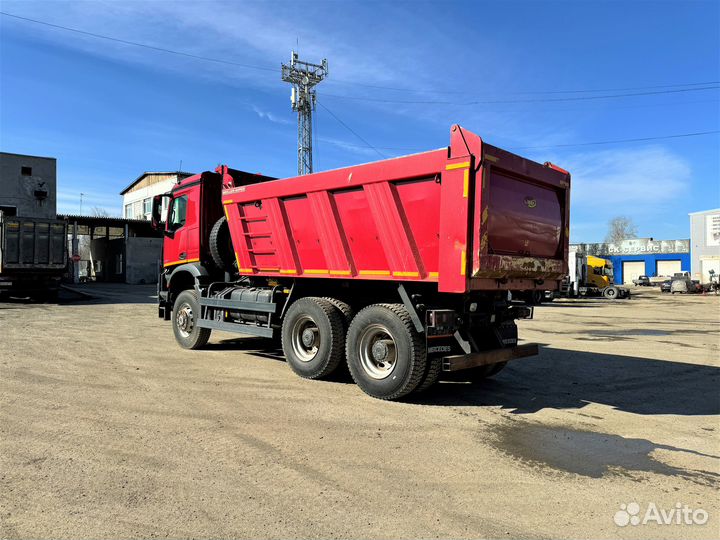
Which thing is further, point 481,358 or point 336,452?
point 481,358

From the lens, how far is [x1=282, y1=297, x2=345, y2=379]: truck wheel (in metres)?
6.82

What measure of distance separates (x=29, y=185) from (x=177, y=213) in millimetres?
25410

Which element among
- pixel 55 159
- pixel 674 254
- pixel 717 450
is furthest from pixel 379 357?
pixel 674 254

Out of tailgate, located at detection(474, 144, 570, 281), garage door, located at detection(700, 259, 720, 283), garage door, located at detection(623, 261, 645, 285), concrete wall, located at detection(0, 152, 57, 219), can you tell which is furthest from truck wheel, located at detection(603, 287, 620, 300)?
concrete wall, located at detection(0, 152, 57, 219)

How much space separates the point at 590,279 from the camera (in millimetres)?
36281

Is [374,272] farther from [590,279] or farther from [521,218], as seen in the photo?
[590,279]

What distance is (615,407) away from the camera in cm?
609

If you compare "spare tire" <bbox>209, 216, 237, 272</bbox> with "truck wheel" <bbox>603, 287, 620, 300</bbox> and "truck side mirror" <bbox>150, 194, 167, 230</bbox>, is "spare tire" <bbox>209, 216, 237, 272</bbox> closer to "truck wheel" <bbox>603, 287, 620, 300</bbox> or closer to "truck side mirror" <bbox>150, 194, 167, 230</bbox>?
"truck side mirror" <bbox>150, 194, 167, 230</bbox>

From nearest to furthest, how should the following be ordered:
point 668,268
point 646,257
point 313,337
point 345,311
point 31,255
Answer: point 345,311 < point 313,337 < point 31,255 < point 668,268 < point 646,257

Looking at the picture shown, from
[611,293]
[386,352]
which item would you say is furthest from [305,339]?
[611,293]

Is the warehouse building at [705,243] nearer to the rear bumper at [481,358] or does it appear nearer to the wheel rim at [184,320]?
the rear bumper at [481,358]

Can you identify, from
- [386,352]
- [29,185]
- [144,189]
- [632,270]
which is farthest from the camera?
[632,270]

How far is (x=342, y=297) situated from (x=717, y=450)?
465cm

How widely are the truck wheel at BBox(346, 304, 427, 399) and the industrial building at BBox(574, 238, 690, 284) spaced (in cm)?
6444
